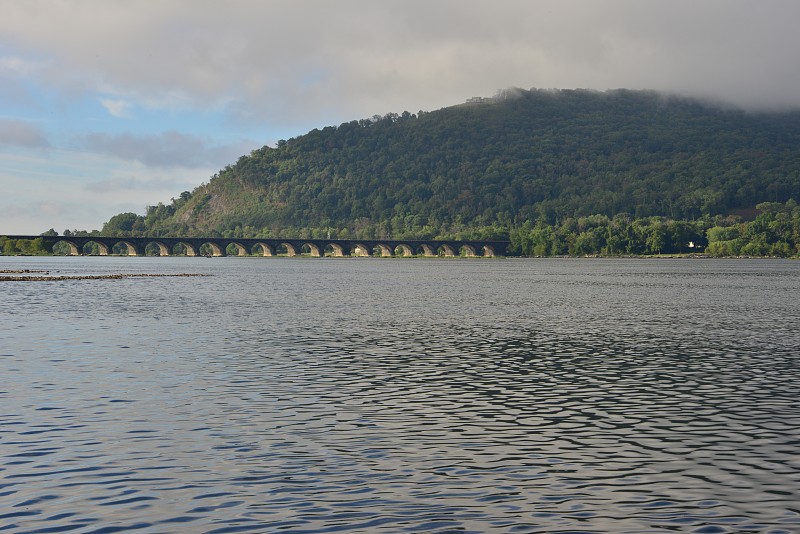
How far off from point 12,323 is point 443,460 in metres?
47.4

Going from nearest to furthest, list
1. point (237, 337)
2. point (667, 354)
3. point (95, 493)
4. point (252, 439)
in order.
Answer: point (95, 493), point (252, 439), point (667, 354), point (237, 337)

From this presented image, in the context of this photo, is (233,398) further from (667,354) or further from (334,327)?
(334,327)

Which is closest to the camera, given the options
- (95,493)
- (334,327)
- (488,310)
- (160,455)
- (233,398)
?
(95,493)

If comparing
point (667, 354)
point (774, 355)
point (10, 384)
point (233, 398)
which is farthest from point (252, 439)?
point (774, 355)

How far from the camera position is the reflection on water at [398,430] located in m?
18.3

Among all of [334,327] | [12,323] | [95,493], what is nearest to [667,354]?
[334,327]

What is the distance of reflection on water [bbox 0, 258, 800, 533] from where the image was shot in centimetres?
1833

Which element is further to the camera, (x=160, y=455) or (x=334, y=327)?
(x=334, y=327)

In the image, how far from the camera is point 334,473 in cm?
2123

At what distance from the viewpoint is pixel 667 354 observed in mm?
45938

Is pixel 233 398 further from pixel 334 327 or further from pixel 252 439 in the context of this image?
pixel 334 327

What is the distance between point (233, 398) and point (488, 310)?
48.7 metres

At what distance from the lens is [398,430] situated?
86.0ft

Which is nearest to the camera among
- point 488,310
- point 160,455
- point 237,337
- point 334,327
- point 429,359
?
point 160,455
